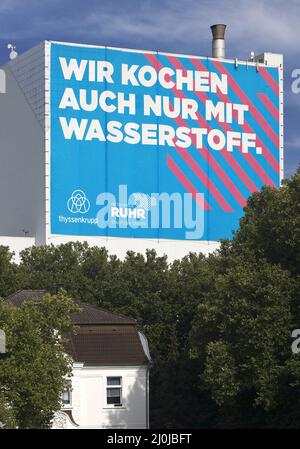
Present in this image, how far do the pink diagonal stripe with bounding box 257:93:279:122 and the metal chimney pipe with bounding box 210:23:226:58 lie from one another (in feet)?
19.8

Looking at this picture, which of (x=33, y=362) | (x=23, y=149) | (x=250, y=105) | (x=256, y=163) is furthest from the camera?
(x=250, y=105)

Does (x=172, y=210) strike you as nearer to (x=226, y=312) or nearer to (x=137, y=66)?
(x=137, y=66)

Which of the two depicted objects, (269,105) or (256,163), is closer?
(256,163)

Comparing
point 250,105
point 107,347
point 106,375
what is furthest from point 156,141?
point 106,375

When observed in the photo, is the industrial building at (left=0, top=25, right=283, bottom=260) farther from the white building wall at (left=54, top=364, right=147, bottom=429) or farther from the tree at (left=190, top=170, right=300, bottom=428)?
the tree at (left=190, top=170, right=300, bottom=428)

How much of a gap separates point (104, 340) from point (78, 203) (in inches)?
1816

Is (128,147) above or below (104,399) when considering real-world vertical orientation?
above

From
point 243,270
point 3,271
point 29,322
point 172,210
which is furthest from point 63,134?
point 29,322

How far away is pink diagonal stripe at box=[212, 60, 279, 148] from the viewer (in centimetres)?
12112

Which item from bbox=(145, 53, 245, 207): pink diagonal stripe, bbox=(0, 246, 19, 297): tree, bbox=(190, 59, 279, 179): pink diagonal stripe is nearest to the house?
bbox=(0, 246, 19, 297): tree

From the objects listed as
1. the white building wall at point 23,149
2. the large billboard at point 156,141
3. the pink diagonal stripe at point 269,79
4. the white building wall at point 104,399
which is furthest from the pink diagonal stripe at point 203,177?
the white building wall at point 104,399

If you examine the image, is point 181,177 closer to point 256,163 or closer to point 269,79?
point 256,163

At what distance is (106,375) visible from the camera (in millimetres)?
65312
